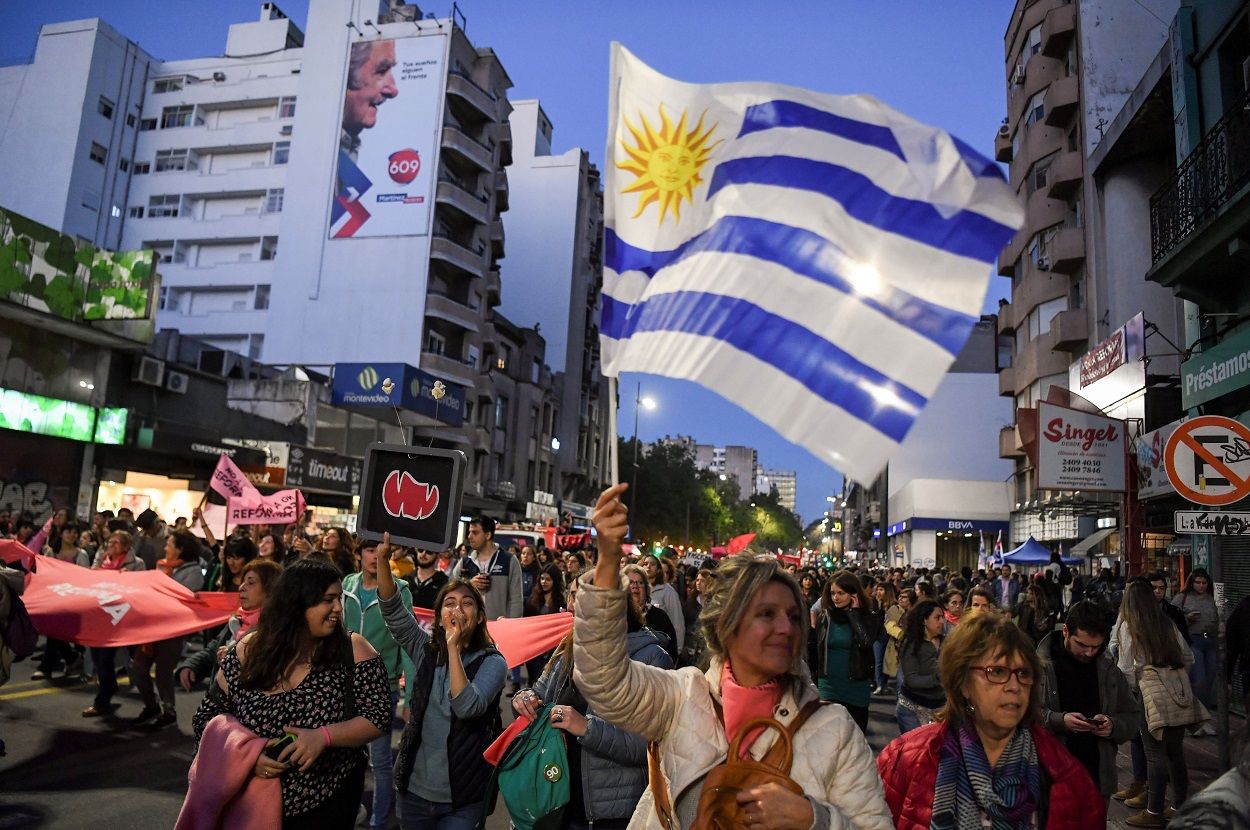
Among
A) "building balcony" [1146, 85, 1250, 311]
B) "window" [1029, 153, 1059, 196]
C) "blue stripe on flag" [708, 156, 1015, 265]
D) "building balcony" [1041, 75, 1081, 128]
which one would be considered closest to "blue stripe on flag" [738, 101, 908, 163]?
"blue stripe on flag" [708, 156, 1015, 265]

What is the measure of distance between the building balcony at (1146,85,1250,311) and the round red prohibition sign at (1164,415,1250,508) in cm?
689

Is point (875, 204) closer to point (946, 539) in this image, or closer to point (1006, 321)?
point (1006, 321)

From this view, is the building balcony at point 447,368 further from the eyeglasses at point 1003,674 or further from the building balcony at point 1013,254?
the eyeglasses at point 1003,674

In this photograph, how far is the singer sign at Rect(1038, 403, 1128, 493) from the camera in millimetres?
18672

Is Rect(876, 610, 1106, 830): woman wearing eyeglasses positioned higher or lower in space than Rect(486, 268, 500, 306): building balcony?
lower

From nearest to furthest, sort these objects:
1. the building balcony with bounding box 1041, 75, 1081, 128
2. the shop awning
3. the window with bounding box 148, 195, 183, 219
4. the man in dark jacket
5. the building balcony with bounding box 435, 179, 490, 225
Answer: the man in dark jacket → the shop awning → the building balcony with bounding box 1041, 75, 1081, 128 → the building balcony with bounding box 435, 179, 490, 225 → the window with bounding box 148, 195, 183, 219

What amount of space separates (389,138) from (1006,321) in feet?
112

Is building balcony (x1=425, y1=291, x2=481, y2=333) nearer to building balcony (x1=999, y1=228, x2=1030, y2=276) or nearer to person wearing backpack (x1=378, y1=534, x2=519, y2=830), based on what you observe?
building balcony (x1=999, y1=228, x2=1030, y2=276)

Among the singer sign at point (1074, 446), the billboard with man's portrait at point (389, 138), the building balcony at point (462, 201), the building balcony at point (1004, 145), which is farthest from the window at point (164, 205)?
the singer sign at point (1074, 446)

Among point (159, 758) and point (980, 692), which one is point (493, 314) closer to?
point (159, 758)

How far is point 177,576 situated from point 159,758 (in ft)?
7.52

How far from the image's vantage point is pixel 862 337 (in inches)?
172

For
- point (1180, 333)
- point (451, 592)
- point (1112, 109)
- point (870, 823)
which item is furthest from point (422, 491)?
point (1112, 109)

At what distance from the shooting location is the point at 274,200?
53938 mm
